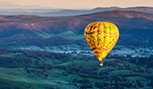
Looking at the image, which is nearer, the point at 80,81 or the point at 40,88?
the point at 40,88

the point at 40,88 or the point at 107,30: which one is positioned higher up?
the point at 107,30

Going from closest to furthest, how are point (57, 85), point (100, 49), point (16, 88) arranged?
point (100, 49), point (16, 88), point (57, 85)

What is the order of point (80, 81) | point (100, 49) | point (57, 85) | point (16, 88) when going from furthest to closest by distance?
1. point (80, 81)
2. point (57, 85)
3. point (16, 88)
4. point (100, 49)

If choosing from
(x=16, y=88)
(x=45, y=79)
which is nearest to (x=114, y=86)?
(x=45, y=79)

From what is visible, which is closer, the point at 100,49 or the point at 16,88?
the point at 100,49

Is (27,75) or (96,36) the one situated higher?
(96,36)

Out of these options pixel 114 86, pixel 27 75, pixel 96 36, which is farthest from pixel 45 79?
pixel 96 36

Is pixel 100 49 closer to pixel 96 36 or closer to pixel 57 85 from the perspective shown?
pixel 96 36

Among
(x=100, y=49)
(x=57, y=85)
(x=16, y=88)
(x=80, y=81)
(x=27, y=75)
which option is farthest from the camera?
(x=27, y=75)

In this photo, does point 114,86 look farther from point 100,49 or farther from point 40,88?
point 100,49
